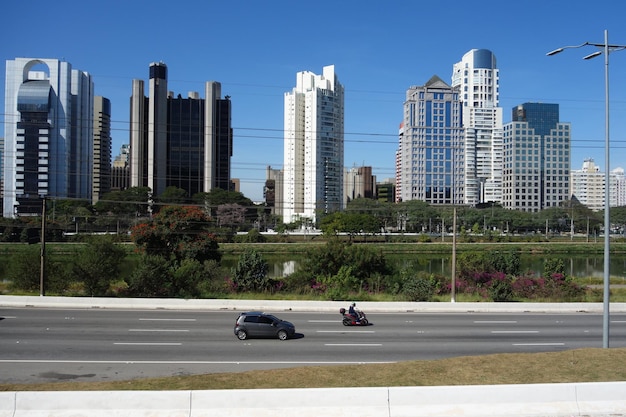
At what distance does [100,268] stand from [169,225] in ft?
29.9

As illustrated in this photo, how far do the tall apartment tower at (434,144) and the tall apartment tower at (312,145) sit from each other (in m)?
24.5

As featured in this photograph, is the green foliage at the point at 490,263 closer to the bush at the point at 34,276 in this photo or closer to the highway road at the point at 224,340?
the highway road at the point at 224,340

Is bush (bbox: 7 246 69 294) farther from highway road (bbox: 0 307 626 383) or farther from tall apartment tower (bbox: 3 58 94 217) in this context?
tall apartment tower (bbox: 3 58 94 217)

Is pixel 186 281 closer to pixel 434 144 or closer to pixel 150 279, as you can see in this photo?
pixel 150 279

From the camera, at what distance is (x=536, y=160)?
7352 inches

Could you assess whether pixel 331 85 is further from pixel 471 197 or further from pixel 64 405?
pixel 64 405

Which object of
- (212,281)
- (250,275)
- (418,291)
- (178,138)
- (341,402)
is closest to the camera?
(341,402)

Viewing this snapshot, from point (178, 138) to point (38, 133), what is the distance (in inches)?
1520

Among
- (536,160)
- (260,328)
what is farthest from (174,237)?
(536,160)

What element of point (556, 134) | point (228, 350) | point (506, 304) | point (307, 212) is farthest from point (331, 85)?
point (228, 350)

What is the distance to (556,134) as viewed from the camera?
191m

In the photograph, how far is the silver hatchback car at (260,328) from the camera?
21.6 metres

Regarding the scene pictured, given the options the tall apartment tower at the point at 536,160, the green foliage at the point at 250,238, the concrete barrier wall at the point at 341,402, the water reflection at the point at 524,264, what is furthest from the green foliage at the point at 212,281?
the tall apartment tower at the point at 536,160

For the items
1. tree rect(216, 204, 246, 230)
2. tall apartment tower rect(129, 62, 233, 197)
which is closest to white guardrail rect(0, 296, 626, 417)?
tree rect(216, 204, 246, 230)
